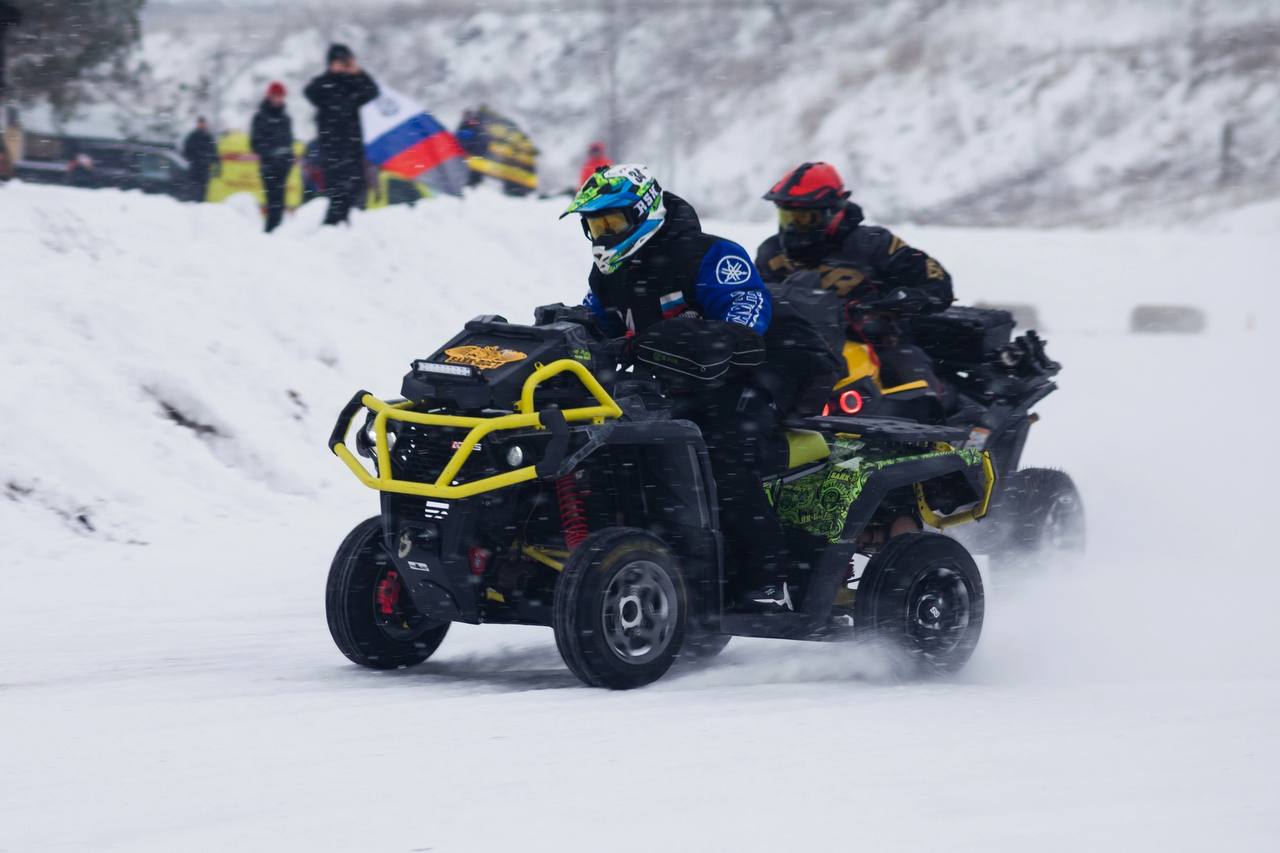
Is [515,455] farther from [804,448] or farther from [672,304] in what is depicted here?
[804,448]

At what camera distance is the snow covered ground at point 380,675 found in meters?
4.61

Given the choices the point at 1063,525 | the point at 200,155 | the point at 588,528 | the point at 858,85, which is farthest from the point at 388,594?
the point at 858,85

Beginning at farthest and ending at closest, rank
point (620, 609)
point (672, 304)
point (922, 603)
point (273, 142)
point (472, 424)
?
point (273, 142), point (922, 603), point (672, 304), point (620, 609), point (472, 424)

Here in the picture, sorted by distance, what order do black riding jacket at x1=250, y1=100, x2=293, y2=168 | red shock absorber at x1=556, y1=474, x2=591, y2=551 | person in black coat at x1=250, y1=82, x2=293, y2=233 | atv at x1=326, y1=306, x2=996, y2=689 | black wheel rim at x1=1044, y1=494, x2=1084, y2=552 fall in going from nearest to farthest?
atv at x1=326, y1=306, x2=996, y2=689 < red shock absorber at x1=556, y1=474, x2=591, y2=551 < black wheel rim at x1=1044, y1=494, x2=1084, y2=552 < person in black coat at x1=250, y1=82, x2=293, y2=233 < black riding jacket at x1=250, y1=100, x2=293, y2=168

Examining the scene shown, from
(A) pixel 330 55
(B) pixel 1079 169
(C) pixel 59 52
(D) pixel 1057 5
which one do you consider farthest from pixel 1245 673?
(D) pixel 1057 5

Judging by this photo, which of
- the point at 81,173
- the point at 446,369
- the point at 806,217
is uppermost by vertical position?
Result: the point at 81,173

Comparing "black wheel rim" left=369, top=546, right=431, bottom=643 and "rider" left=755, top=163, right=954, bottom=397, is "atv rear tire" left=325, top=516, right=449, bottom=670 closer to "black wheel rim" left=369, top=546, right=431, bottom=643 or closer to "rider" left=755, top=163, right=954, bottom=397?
"black wheel rim" left=369, top=546, right=431, bottom=643

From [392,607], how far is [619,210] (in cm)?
182

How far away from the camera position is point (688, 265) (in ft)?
21.9

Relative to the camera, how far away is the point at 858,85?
6462 centimetres

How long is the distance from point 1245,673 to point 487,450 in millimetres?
3317

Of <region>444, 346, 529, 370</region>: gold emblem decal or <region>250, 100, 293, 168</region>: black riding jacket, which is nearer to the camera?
<region>444, 346, 529, 370</region>: gold emblem decal

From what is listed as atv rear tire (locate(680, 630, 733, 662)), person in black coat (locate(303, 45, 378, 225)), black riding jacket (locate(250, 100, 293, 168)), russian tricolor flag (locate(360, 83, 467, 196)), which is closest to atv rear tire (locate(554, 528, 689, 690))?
atv rear tire (locate(680, 630, 733, 662))

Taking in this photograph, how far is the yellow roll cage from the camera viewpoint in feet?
19.6
